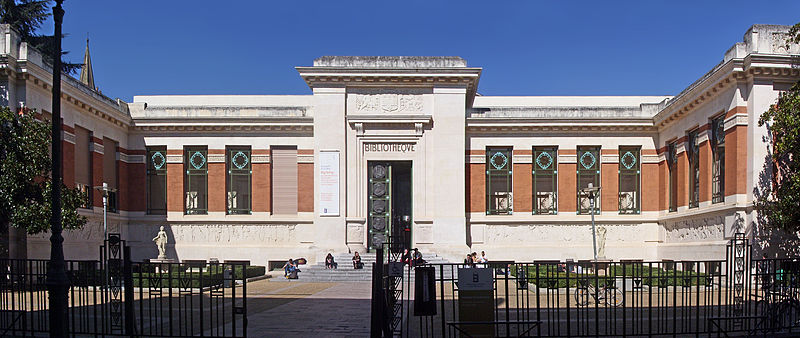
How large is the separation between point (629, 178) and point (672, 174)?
2416mm

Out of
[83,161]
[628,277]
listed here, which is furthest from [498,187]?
[628,277]

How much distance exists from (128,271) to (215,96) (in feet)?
116

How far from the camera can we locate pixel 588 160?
115ft

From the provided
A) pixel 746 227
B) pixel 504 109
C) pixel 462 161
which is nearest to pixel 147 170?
pixel 462 161

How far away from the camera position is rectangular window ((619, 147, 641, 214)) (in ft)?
114

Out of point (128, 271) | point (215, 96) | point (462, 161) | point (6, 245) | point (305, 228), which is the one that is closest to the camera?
point (128, 271)

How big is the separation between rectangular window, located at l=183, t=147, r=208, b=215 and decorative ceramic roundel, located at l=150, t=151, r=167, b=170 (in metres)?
1.18

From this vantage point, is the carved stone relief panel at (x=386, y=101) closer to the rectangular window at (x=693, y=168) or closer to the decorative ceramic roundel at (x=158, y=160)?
the decorative ceramic roundel at (x=158, y=160)

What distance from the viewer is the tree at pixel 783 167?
2136 centimetres

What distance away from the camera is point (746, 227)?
24234 mm

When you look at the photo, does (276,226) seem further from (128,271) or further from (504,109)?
(128,271)

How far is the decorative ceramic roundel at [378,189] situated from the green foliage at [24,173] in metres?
13.7

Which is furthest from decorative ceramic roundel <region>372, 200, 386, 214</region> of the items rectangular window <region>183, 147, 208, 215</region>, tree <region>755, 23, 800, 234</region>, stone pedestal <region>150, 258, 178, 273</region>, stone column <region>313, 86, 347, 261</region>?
tree <region>755, 23, 800, 234</region>

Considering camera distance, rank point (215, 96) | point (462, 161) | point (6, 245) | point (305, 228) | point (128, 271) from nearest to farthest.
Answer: point (128, 271) < point (6, 245) < point (462, 161) < point (305, 228) < point (215, 96)
